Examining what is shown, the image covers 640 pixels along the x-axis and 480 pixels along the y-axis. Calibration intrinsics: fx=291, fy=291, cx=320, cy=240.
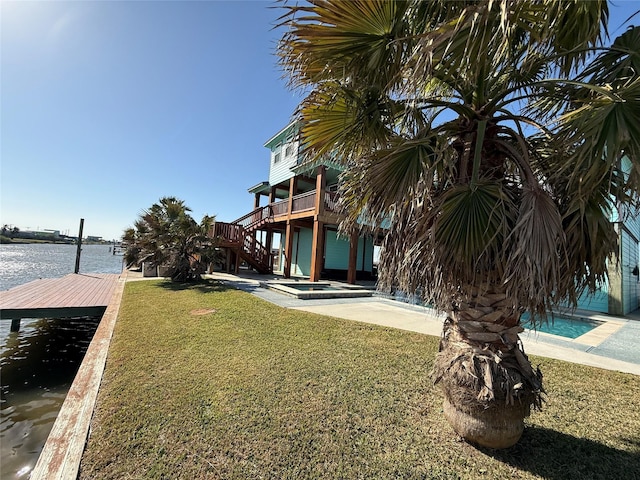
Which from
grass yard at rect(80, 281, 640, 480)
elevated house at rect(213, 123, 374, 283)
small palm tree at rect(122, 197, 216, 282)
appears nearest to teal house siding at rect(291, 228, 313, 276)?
elevated house at rect(213, 123, 374, 283)

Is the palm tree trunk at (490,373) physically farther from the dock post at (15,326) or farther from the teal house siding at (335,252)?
the teal house siding at (335,252)

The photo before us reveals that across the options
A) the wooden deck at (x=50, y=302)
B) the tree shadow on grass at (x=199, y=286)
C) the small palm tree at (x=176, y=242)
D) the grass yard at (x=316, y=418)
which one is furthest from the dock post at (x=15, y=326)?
the grass yard at (x=316, y=418)

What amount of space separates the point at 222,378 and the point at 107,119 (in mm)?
11041

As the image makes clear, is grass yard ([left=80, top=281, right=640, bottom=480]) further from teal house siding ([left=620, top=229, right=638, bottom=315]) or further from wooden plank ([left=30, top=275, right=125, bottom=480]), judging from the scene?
teal house siding ([left=620, top=229, right=638, bottom=315])

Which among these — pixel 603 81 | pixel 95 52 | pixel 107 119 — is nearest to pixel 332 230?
pixel 107 119

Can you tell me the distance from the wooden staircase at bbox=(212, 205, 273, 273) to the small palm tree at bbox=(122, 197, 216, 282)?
3.56 metres

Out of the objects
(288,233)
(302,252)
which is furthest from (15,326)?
(302,252)

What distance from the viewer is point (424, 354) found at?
16.9 feet

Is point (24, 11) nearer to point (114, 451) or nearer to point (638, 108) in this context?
point (114, 451)

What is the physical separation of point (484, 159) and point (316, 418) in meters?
3.12

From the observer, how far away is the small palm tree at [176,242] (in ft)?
42.5

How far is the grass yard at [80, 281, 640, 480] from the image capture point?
2443 millimetres

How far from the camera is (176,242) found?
13164mm

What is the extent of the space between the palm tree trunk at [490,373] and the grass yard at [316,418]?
315 mm
